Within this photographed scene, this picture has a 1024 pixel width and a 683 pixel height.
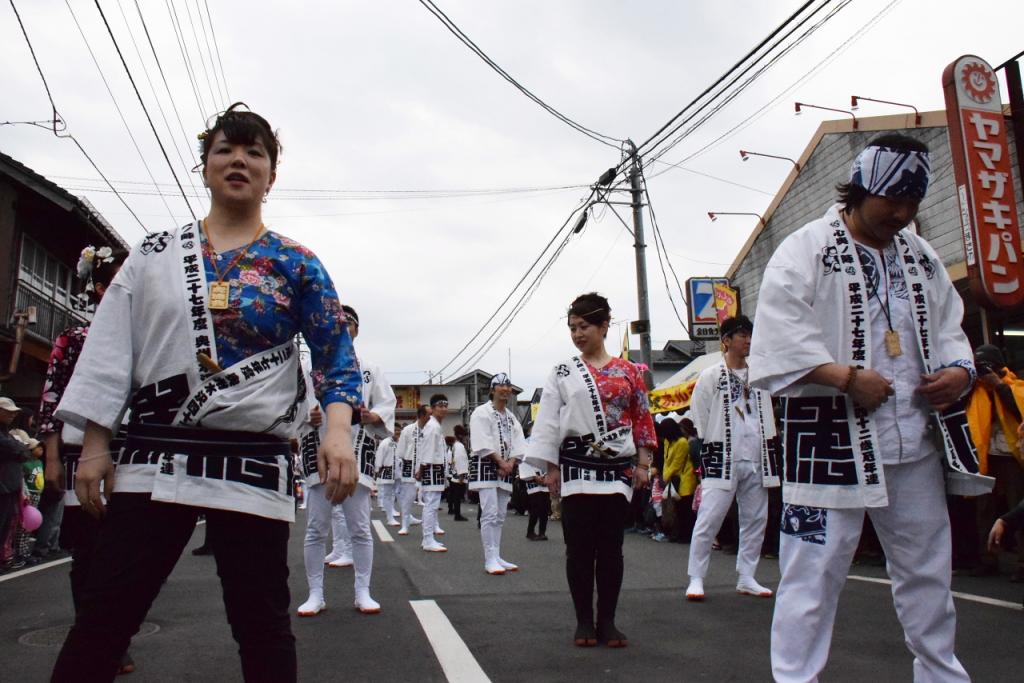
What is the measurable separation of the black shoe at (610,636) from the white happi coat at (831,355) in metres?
2.03

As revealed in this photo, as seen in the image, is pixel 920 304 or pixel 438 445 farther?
pixel 438 445

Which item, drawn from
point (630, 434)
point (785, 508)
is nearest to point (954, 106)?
point (630, 434)

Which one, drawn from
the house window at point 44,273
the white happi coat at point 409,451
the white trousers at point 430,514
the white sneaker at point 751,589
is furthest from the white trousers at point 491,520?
the house window at point 44,273

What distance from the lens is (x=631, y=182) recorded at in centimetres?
1775

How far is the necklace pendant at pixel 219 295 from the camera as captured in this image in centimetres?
217

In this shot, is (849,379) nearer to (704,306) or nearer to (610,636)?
(610,636)

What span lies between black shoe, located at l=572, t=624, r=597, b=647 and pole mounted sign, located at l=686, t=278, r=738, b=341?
1349cm

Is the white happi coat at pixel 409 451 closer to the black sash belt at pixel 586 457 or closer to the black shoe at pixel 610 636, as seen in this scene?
the black sash belt at pixel 586 457

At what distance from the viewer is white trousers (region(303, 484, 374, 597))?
18.6 ft

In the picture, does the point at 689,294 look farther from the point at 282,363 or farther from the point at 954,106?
the point at 282,363

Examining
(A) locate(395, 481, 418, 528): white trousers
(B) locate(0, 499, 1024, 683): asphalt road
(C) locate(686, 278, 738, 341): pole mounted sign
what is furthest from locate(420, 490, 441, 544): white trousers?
(C) locate(686, 278, 738, 341): pole mounted sign

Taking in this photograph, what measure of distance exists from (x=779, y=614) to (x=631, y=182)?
52.1 ft

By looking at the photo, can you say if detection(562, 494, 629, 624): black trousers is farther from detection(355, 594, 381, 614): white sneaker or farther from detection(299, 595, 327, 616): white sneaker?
detection(299, 595, 327, 616): white sneaker

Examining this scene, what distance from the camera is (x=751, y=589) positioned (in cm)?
593
